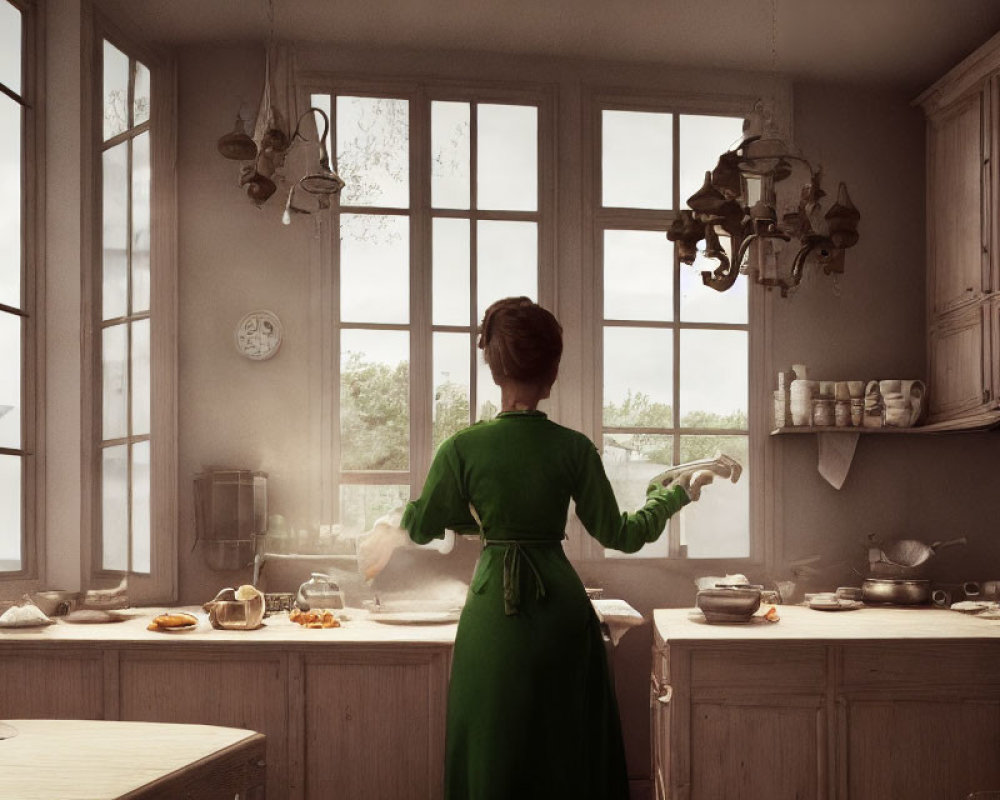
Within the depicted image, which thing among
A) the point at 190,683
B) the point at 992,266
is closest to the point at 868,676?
the point at 992,266

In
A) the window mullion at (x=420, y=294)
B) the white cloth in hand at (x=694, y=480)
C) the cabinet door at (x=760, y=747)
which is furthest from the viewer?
the window mullion at (x=420, y=294)

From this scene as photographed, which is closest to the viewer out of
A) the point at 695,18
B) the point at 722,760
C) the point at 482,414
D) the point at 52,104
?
the point at 722,760

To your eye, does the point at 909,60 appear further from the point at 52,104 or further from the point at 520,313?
the point at 52,104

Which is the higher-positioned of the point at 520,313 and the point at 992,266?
the point at 992,266

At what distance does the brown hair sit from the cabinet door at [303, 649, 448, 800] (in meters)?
1.46

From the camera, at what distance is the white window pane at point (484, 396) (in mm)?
4930

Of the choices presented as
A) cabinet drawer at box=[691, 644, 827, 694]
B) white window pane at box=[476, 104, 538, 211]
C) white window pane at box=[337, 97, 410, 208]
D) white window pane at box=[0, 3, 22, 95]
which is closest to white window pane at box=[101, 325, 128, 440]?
white window pane at box=[0, 3, 22, 95]

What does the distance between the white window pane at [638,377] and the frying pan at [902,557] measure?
1.24 meters

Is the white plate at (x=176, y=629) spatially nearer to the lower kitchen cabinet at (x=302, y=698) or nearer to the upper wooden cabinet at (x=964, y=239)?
the lower kitchen cabinet at (x=302, y=698)

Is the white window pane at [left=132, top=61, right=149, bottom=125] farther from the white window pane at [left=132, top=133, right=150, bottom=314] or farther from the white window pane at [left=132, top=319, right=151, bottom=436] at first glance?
the white window pane at [left=132, top=319, right=151, bottom=436]

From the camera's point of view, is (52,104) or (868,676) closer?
(868,676)

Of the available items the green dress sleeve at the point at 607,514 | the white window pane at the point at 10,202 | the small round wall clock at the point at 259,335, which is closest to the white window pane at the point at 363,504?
the small round wall clock at the point at 259,335

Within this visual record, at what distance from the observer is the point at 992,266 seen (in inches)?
176

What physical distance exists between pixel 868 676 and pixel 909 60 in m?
3.20
